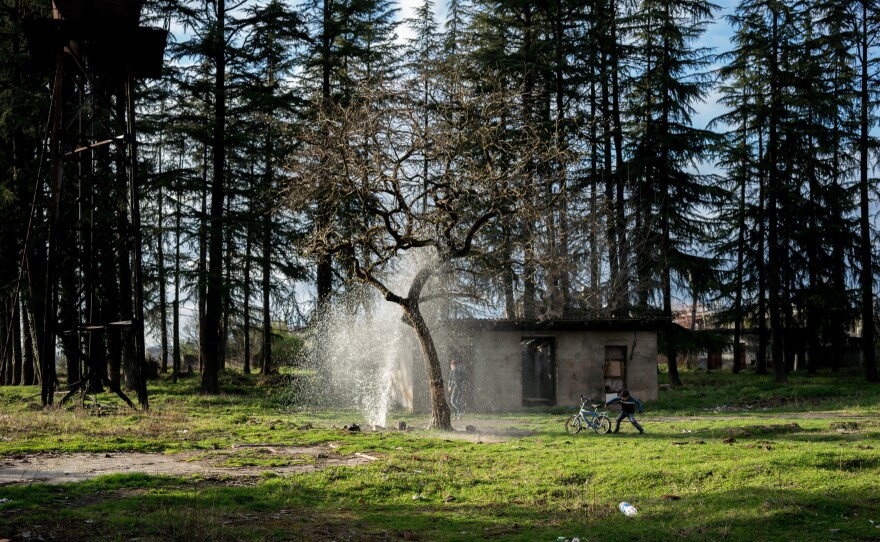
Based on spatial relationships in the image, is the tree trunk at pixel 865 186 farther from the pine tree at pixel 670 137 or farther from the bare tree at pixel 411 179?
the bare tree at pixel 411 179

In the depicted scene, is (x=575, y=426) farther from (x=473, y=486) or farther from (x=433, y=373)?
(x=473, y=486)

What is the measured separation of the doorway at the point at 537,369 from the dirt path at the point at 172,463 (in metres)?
14.7

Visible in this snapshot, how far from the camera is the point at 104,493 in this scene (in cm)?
1070

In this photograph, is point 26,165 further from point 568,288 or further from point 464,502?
point 464,502

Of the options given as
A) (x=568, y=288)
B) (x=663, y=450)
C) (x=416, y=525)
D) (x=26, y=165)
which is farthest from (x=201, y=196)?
(x=416, y=525)

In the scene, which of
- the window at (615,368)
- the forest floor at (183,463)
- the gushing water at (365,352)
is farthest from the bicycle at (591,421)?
the window at (615,368)

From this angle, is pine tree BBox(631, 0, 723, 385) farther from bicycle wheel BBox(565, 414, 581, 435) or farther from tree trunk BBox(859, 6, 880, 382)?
bicycle wheel BBox(565, 414, 581, 435)

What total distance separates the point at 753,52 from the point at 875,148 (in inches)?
285

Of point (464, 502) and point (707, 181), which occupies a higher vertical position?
point (707, 181)

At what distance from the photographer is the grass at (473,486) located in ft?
29.9

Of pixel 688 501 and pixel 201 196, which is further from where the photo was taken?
pixel 201 196

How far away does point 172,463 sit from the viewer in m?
13.5

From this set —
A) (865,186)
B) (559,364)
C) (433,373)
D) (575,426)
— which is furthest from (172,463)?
(865,186)

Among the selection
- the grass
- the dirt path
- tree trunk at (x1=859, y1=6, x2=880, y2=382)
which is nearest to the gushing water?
the grass
